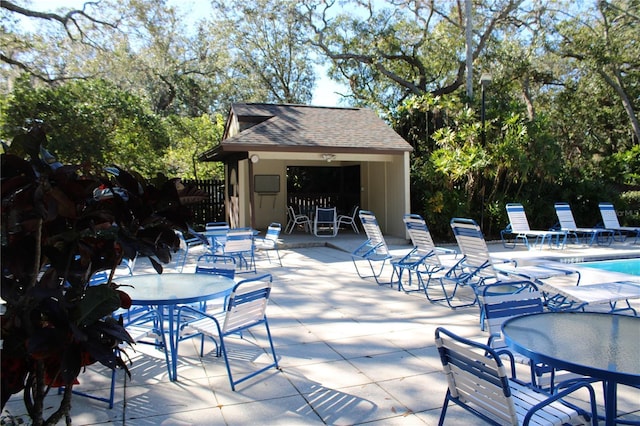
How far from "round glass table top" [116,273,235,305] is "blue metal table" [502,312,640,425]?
227 cm

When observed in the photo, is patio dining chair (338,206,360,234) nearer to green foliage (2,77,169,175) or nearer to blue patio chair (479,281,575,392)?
green foliage (2,77,169,175)

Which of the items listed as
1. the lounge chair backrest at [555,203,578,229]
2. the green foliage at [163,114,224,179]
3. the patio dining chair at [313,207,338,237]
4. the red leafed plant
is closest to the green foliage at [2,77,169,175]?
the green foliage at [163,114,224,179]

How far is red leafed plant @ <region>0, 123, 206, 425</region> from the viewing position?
1.70 metres

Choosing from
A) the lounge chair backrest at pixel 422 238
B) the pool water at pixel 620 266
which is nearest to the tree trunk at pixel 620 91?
the pool water at pixel 620 266

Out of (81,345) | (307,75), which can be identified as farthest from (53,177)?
(307,75)

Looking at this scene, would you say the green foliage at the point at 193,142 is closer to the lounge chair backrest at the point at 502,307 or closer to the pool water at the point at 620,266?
the pool water at the point at 620,266

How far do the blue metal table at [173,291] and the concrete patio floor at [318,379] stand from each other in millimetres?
320

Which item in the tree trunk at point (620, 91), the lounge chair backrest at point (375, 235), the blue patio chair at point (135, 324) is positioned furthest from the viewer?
the tree trunk at point (620, 91)

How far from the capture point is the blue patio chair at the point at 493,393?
2076mm

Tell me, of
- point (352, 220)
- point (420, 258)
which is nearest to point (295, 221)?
point (352, 220)

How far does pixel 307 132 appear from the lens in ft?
41.2

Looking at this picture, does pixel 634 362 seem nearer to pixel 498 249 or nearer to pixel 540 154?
pixel 498 249

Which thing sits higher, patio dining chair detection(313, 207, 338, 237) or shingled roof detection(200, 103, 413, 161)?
shingled roof detection(200, 103, 413, 161)

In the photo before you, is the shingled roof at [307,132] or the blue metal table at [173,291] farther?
the shingled roof at [307,132]
